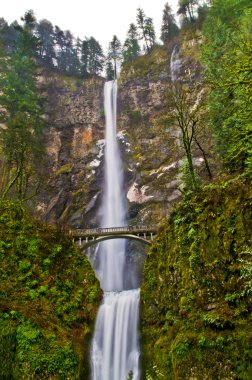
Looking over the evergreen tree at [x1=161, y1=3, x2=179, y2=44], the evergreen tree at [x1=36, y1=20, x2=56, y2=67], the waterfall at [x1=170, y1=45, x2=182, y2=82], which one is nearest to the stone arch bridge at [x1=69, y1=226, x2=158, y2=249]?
the waterfall at [x1=170, y1=45, x2=182, y2=82]

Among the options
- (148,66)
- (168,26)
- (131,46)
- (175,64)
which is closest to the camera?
(175,64)

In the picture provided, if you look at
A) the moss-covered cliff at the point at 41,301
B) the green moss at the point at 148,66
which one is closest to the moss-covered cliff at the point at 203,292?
the moss-covered cliff at the point at 41,301

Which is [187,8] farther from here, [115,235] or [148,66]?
[115,235]

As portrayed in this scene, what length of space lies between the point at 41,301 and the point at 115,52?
2463 inches

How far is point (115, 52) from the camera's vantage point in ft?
229

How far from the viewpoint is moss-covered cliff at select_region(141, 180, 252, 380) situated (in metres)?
11.9

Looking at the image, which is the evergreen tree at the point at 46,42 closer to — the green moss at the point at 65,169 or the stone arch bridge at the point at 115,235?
the green moss at the point at 65,169

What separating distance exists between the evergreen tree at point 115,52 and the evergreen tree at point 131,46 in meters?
2.84

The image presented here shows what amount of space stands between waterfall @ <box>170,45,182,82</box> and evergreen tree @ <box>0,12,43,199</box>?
67.9 ft

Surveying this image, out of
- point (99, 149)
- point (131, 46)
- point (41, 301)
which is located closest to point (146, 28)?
point (131, 46)

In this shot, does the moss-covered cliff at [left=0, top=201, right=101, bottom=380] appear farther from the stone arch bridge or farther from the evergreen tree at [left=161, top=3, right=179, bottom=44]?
the evergreen tree at [left=161, top=3, right=179, bottom=44]

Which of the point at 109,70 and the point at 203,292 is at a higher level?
the point at 109,70

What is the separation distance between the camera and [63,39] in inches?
2904

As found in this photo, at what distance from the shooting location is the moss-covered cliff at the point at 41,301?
14641mm
